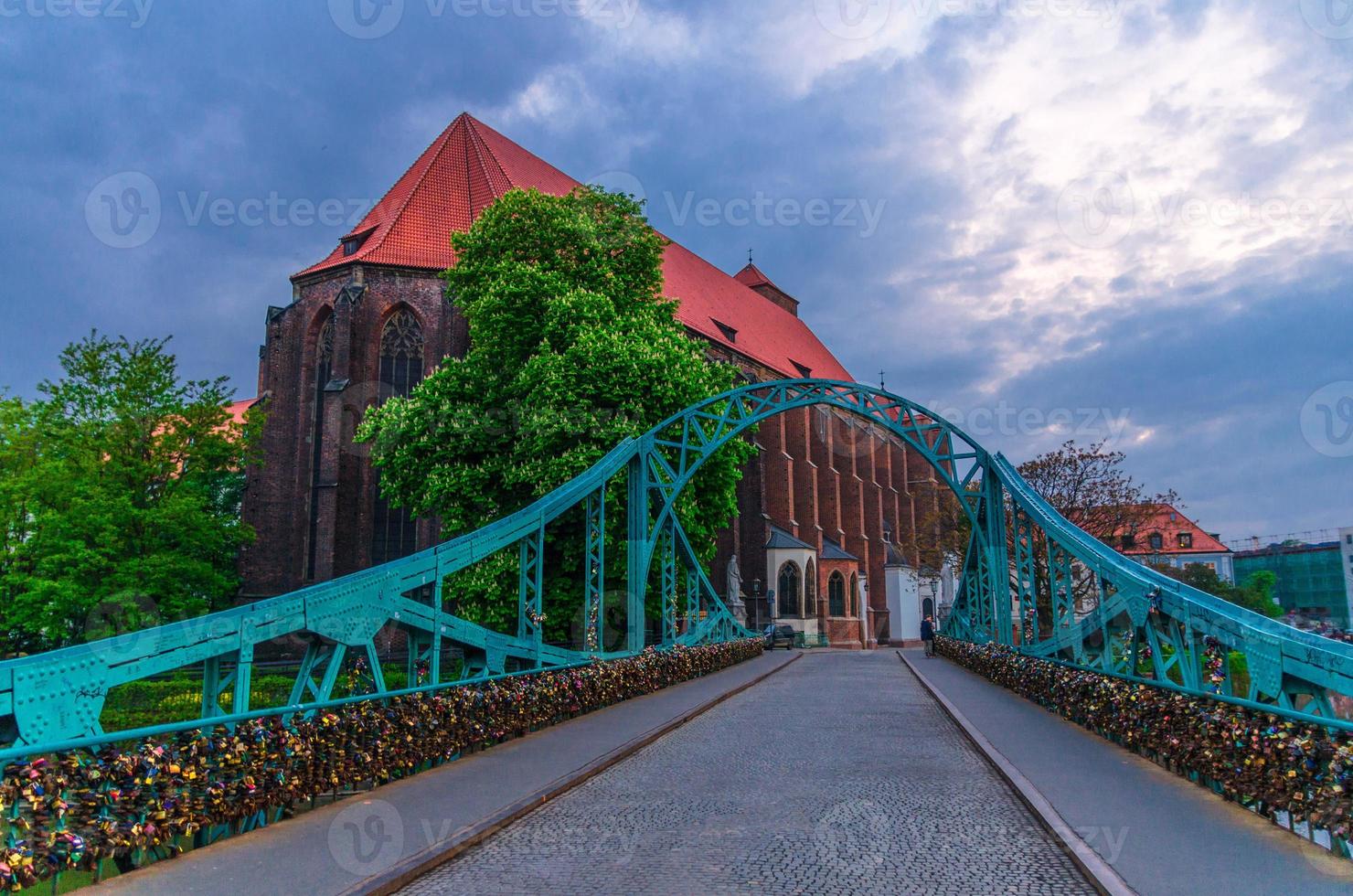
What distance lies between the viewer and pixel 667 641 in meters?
19.9

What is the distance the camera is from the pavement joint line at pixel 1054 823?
505 centimetres

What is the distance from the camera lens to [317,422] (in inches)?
1316

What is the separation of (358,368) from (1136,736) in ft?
92.5

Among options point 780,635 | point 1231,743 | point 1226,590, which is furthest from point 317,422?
point 1226,590

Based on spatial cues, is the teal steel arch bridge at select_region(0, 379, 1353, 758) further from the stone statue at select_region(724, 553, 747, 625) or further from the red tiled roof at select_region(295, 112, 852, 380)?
the stone statue at select_region(724, 553, 747, 625)

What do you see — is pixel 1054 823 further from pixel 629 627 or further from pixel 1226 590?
pixel 1226 590

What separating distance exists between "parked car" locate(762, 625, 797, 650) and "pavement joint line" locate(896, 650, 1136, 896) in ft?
93.6

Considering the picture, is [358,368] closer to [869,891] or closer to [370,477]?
[370,477]

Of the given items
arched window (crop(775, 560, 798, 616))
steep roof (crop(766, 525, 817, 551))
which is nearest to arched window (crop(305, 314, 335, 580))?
steep roof (crop(766, 525, 817, 551))

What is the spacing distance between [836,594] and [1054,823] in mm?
43451

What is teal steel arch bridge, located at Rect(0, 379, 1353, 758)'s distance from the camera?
5.80 metres

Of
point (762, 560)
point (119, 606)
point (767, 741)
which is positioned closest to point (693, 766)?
point (767, 741)

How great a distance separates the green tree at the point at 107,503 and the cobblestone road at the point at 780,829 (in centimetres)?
→ 2109

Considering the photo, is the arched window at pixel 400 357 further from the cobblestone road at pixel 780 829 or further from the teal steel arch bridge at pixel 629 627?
the cobblestone road at pixel 780 829
